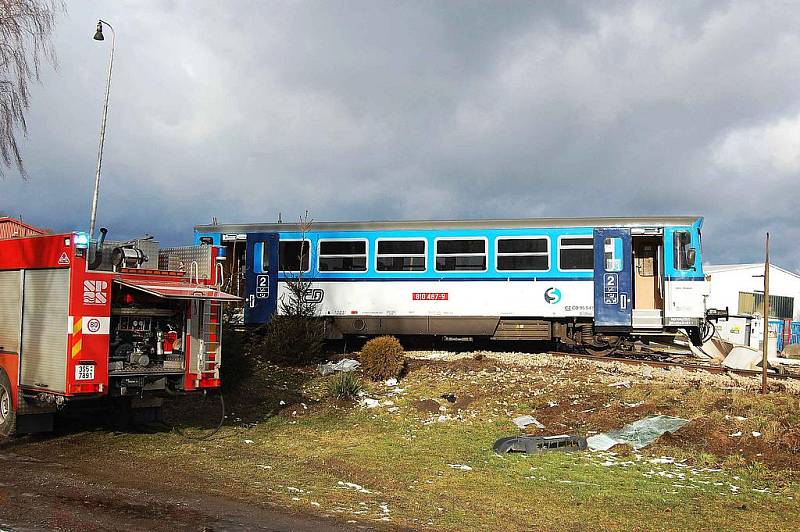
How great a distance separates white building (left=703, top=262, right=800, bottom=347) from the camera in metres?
33.4

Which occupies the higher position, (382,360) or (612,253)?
(612,253)

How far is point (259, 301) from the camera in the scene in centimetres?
1878

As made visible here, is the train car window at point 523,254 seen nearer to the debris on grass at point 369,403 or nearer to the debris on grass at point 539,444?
the debris on grass at point 369,403

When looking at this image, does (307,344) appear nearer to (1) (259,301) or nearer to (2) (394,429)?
(1) (259,301)

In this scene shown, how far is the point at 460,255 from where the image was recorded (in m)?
17.8

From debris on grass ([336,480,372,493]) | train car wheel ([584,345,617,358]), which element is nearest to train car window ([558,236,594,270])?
train car wheel ([584,345,617,358])

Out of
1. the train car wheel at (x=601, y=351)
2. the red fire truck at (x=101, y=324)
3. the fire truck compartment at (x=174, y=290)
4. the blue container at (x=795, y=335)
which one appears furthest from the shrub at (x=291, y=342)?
the blue container at (x=795, y=335)

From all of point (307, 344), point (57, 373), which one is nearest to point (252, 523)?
point (57, 373)

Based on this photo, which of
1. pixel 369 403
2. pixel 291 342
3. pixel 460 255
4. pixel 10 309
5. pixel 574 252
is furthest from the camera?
pixel 460 255

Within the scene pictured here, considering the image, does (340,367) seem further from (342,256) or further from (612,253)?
(612,253)

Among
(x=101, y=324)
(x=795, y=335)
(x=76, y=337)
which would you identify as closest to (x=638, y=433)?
(x=101, y=324)

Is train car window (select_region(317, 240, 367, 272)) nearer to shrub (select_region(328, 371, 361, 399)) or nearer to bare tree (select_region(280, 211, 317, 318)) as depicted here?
bare tree (select_region(280, 211, 317, 318))

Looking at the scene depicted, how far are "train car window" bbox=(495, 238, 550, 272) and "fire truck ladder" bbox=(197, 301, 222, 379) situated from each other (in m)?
8.84

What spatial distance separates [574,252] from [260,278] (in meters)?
8.28
